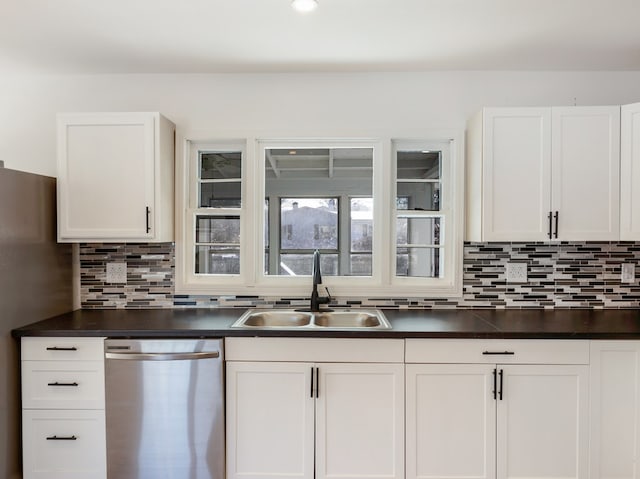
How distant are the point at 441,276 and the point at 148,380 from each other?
1.79 metres

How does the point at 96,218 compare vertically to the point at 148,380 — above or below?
above

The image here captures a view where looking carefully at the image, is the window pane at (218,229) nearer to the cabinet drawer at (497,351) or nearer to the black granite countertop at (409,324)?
the black granite countertop at (409,324)

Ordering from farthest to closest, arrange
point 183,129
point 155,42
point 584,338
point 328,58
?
point 183,129
point 328,58
point 155,42
point 584,338

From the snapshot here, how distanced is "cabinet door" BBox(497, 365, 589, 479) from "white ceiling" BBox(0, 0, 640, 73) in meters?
1.66

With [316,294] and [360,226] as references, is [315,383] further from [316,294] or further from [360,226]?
[360,226]

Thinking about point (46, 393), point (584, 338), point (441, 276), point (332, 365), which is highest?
point (441, 276)

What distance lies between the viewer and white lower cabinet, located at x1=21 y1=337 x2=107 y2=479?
6.49ft

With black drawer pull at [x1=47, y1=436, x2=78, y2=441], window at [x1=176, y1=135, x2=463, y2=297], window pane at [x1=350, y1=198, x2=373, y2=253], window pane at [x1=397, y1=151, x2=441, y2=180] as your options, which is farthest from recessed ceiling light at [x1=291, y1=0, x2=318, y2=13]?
black drawer pull at [x1=47, y1=436, x2=78, y2=441]

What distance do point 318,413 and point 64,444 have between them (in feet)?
4.20

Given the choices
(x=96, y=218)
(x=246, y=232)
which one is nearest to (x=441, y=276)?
(x=246, y=232)

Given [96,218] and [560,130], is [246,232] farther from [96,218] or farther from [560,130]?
[560,130]

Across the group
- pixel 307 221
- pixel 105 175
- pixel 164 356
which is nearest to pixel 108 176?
pixel 105 175

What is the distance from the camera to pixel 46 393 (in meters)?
1.99

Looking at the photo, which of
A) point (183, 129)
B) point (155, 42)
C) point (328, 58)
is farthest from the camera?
point (183, 129)
